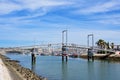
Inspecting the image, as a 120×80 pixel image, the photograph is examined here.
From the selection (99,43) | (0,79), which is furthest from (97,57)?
(0,79)

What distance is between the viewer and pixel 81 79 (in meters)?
57.2

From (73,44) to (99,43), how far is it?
50.5m

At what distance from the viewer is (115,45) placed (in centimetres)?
17775

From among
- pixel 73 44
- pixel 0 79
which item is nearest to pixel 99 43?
pixel 73 44

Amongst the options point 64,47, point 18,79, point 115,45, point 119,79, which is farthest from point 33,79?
point 115,45

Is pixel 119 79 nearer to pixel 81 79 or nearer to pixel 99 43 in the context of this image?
pixel 81 79

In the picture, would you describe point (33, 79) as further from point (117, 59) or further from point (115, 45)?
point (115, 45)

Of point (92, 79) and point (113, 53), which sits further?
point (113, 53)

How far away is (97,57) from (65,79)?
95.9 metres

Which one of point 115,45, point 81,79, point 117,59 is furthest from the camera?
point 115,45

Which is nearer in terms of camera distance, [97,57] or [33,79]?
[33,79]

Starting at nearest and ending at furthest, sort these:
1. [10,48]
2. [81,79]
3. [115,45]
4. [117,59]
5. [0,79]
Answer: [0,79]
[81,79]
[117,59]
[10,48]
[115,45]

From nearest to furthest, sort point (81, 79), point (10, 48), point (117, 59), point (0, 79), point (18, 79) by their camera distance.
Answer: point (0, 79) → point (18, 79) → point (81, 79) → point (117, 59) → point (10, 48)

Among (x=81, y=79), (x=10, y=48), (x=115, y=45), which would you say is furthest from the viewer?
(x=115, y=45)
